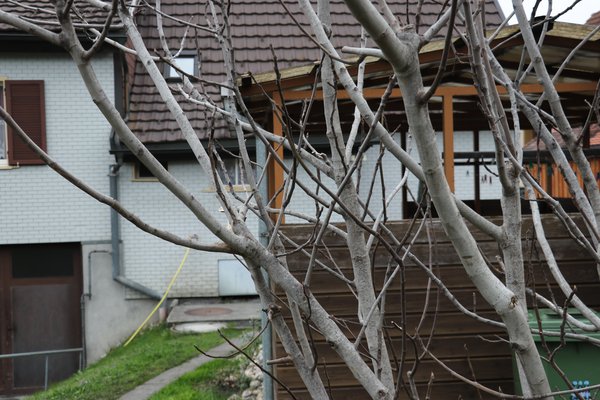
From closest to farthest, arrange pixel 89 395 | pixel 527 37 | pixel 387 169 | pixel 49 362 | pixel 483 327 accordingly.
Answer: pixel 527 37
pixel 483 327
pixel 89 395
pixel 49 362
pixel 387 169

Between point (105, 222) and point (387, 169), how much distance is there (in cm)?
519

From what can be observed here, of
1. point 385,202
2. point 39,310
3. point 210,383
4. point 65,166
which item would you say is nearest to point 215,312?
point 39,310

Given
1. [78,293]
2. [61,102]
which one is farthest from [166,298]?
[61,102]

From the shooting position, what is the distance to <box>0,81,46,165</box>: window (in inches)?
505

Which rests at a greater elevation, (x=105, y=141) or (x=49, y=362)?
(x=105, y=141)

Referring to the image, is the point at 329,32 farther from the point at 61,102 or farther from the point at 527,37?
the point at 61,102

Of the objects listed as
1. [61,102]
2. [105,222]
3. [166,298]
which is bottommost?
[166,298]

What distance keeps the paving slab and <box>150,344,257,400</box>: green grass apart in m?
2.57

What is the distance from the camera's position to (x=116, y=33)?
39.4 feet

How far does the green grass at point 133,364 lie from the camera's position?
9.30 metres

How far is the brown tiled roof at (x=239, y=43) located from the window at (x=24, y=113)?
5.09ft

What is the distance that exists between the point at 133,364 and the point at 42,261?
3.82 m

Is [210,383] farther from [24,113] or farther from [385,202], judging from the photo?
[385,202]

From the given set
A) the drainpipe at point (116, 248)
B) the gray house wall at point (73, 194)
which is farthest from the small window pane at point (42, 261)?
the drainpipe at point (116, 248)
